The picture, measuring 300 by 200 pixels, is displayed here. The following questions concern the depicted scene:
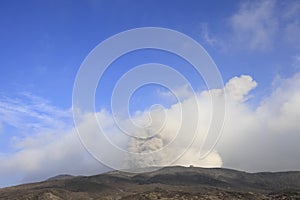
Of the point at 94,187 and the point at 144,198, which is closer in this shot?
the point at 144,198

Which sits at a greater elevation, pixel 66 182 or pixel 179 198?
pixel 66 182

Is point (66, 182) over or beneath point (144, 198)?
over

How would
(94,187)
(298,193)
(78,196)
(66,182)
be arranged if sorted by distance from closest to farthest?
(298,193), (78,196), (94,187), (66,182)

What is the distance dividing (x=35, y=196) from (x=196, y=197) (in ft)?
178

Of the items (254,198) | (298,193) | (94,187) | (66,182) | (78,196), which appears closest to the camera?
(298,193)

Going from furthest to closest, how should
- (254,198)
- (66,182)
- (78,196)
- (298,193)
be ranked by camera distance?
1. (66,182)
2. (78,196)
3. (254,198)
4. (298,193)

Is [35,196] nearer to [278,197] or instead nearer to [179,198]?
[179,198]

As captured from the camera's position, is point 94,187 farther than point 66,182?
No

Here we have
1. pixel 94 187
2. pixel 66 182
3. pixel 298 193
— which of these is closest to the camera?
pixel 298 193

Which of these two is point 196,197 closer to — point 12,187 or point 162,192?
point 162,192

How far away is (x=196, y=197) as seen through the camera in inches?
5030

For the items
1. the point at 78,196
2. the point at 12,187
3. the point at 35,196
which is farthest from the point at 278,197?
the point at 12,187

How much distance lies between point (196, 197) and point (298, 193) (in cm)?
3176

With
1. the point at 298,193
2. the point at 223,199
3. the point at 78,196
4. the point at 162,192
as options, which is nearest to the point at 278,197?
the point at 298,193
